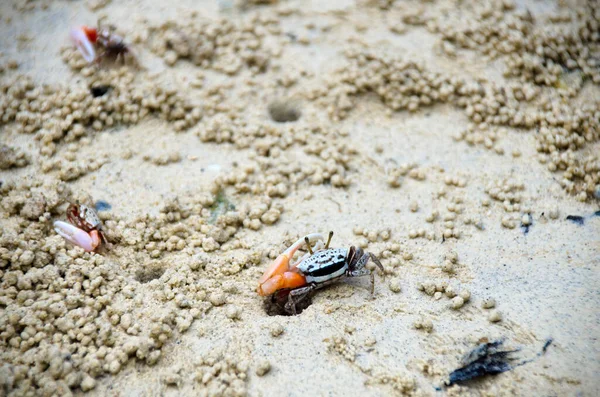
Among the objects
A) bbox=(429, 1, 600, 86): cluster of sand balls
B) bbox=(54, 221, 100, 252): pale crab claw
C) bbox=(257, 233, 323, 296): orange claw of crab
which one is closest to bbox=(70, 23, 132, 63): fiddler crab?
bbox=(54, 221, 100, 252): pale crab claw

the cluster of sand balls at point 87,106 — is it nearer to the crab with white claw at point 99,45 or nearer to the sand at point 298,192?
the sand at point 298,192

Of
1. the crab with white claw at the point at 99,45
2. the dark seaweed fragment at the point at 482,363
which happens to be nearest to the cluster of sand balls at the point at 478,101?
the dark seaweed fragment at the point at 482,363

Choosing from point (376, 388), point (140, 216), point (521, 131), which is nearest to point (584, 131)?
point (521, 131)

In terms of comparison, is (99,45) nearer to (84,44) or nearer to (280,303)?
(84,44)

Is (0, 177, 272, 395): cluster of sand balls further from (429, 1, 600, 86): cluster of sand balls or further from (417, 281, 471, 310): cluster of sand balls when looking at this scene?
(429, 1, 600, 86): cluster of sand balls

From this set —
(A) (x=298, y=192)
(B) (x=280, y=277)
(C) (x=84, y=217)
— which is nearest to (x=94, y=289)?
(C) (x=84, y=217)

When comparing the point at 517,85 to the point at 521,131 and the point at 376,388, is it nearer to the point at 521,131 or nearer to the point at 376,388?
the point at 521,131
